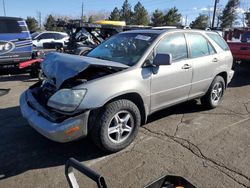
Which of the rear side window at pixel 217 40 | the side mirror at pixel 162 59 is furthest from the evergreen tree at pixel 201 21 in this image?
→ the side mirror at pixel 162 59

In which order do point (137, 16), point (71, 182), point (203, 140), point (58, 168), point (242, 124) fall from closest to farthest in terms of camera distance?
1. point (71, 182)
2. point (58, 168)
3. point (203, 140)
4. point (242, 124)
5. point (137, 16)

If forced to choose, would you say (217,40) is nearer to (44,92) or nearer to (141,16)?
(44,92)

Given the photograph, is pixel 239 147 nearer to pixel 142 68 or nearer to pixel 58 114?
pixel 142 68

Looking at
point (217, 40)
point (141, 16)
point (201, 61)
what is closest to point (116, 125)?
point (201, 61)

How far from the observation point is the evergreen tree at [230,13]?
62.9m

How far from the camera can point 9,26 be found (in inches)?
367

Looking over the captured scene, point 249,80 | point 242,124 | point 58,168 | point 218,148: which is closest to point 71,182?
point 58,168

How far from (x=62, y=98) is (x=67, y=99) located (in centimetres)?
8

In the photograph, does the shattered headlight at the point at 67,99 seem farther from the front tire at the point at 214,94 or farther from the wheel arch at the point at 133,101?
the front tire at the point at 214,94

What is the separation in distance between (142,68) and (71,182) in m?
2.48

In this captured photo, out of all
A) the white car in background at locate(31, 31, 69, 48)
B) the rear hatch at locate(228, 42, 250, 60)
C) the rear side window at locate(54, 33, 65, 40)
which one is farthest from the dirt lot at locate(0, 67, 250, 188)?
the rear side window at locate(54, 33, 65, 40)

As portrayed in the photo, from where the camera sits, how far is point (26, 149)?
4.21 m

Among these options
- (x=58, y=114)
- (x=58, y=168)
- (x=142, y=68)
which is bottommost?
(x=58, y=168)

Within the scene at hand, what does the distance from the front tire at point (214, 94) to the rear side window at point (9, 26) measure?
6595mm
